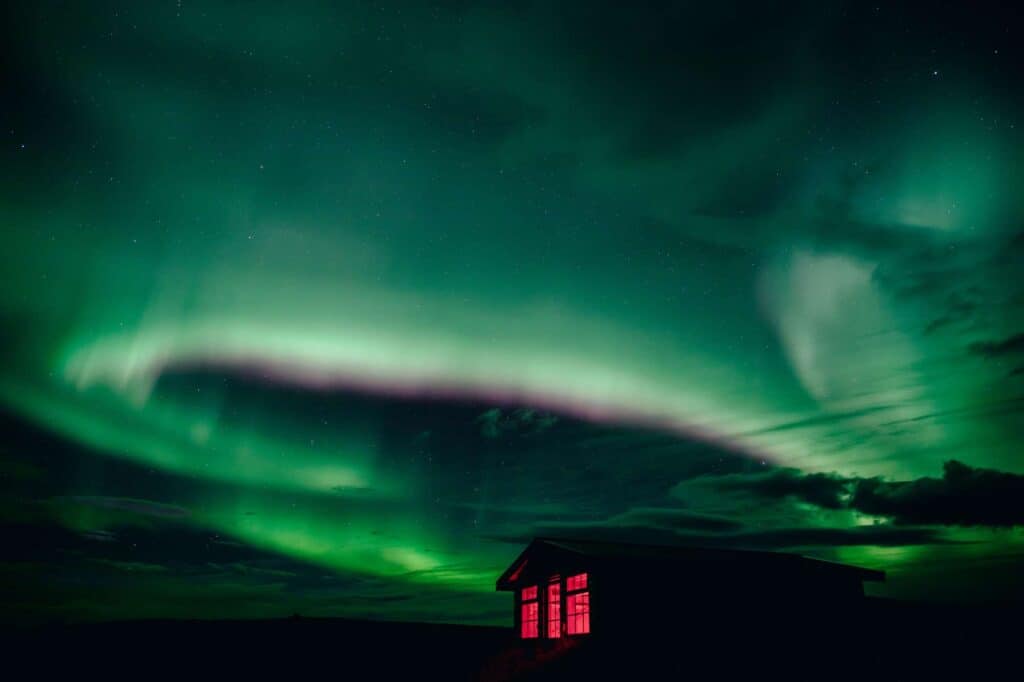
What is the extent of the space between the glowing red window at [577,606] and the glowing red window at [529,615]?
2799 millimetres

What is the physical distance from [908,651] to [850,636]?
6.20 feet

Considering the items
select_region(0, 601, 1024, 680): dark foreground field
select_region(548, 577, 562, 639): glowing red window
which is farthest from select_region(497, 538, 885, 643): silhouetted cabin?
select_region(0, 601, 1024, 680): dark foreground field

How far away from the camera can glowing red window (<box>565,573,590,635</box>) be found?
25.2 metres

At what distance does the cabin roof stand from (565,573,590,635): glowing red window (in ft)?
3.73

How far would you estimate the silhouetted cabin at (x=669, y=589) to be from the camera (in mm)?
23375

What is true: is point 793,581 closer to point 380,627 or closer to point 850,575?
point 850,575

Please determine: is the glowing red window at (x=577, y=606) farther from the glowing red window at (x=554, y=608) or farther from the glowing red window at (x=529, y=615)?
the glowing red window at (x=529, y=615)

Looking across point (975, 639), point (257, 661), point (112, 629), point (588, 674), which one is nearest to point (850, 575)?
point (975, 639)

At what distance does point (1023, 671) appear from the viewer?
22.2 meters

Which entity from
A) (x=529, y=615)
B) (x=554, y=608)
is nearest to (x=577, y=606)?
(x=554, y=608)

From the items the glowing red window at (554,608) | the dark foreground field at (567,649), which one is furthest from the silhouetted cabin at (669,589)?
the dark foreground field at (567,649)

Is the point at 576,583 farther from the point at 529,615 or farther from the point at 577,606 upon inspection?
the point at 529,615

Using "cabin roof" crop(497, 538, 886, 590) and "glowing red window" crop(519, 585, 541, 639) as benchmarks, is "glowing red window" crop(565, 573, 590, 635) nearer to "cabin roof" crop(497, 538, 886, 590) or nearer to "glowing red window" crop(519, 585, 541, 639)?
"cabin roof" crop(497, 538, 886, 590)

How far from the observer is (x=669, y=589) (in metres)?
23.8
